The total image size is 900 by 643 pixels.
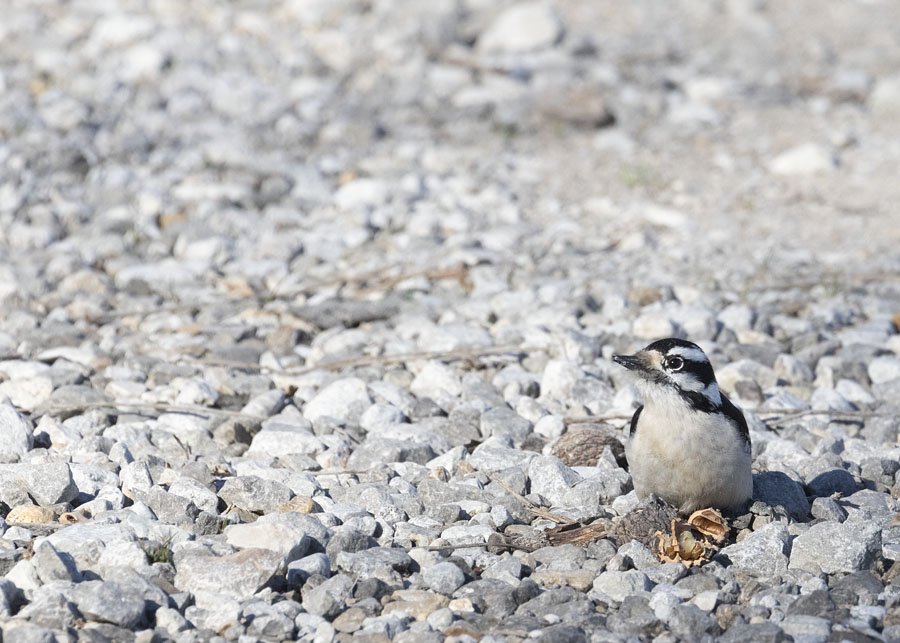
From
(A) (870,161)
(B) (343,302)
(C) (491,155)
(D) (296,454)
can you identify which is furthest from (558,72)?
(D) (296,454)

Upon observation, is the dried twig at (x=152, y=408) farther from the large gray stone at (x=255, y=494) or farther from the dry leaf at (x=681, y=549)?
the dry leaf at (x=681, y=549)

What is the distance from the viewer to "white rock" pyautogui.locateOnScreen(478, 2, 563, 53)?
11.0 meters

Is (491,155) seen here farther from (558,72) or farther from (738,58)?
(738,58)

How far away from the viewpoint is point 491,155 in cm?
927

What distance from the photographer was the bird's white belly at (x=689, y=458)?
A: 427cm

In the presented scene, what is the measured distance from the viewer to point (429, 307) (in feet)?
22.1

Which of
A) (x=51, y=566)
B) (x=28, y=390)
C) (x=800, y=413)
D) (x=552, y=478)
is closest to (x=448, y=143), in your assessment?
(x=800, y=413)

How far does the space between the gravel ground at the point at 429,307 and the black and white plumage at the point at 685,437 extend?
6.5 inches

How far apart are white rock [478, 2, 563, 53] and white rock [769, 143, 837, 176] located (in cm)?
291

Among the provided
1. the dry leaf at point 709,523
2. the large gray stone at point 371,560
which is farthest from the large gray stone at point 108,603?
the dry leaf at point 709,523

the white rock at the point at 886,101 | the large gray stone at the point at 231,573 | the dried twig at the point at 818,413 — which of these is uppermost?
the large gray stone at the point at 231,573

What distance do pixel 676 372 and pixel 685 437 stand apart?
0.25 m

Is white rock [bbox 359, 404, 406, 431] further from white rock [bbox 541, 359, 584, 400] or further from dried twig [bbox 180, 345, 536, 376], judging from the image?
white rock [bbox 541, 359, 584, 400]

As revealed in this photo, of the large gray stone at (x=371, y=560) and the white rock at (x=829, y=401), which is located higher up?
the large gray stone at (x=371, y=560)
